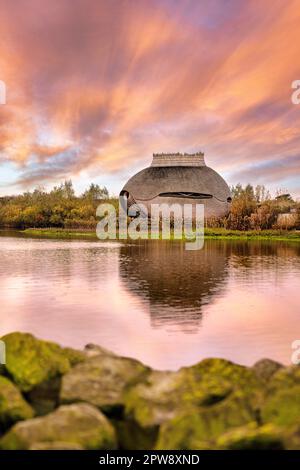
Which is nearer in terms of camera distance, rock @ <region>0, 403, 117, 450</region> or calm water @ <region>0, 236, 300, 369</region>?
rock @ <region>0, 403, 117, 450</region>

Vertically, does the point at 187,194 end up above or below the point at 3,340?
above

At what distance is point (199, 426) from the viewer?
424 centimetres

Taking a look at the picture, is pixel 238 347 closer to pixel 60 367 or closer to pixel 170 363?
pixel 170 363

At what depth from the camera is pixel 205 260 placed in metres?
19.8

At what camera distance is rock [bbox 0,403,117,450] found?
4.17 metres

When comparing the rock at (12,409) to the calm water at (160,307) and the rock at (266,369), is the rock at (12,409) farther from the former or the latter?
the rock at (266,369)

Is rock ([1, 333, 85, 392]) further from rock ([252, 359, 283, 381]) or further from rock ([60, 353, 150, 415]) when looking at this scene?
rock ([252, 359, 283, 381])

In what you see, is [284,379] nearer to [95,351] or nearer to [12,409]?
[95,351]

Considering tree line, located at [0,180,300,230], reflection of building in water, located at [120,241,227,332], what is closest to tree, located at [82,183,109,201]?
tree line, located at [0,180,300,230]

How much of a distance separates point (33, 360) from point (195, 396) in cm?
190

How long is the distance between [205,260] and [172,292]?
8179 millimetres

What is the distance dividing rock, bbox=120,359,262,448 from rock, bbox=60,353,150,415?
119 mm

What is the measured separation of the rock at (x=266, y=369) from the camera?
5281mm

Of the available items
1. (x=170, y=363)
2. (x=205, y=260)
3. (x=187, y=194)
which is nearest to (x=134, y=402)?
(x=170, y=363)
